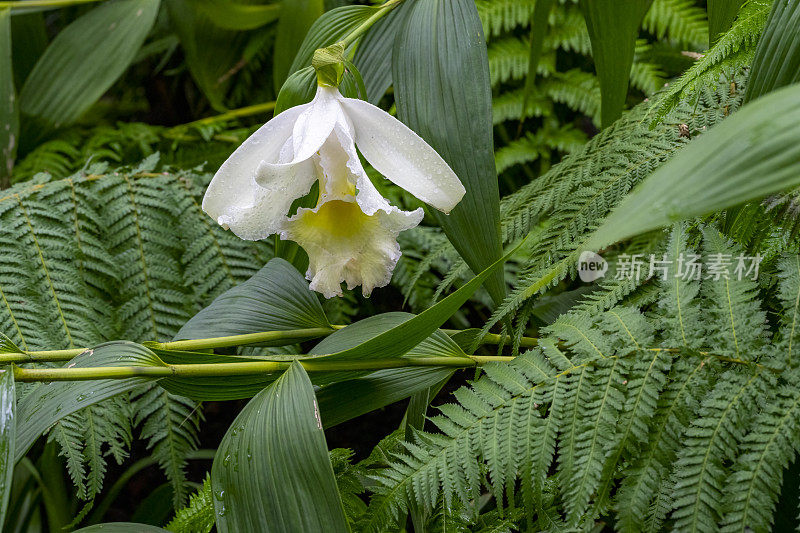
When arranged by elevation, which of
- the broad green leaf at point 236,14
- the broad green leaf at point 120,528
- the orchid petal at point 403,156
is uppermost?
the broad green leaf at point 236,14

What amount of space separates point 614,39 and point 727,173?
67 cm

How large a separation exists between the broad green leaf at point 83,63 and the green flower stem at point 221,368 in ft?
3.35

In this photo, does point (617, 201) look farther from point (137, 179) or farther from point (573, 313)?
point (137, 179)

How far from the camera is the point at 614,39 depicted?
0.97 m

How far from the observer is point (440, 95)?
2.59 ft

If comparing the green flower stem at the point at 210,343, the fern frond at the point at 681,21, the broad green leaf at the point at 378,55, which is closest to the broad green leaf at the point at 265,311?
the green flower stem at the point at 210,343

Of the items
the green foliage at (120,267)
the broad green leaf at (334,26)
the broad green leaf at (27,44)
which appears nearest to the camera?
the broad green leaf at (334,26)

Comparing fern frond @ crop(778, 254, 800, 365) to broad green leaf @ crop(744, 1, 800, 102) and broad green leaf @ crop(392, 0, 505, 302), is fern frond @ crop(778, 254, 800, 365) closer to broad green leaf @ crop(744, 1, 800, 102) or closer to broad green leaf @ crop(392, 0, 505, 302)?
broad green leaf @ crop(744, 1, 800, 102)

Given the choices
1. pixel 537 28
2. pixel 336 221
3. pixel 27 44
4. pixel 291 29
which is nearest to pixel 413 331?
pixel 336 221

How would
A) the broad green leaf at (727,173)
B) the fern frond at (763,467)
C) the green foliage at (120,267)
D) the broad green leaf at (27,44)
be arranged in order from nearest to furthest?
the broad green leaf at (727,173) → the fern frond at (763,467) → the green foliage at (120,267) → the broad green leaf at (27,44)

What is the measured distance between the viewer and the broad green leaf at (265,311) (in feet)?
2.72

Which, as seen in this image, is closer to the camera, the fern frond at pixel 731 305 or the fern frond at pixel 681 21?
the fern frond at pixel 731 305

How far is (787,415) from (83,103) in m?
1.55

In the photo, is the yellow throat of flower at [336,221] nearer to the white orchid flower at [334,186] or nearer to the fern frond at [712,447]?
the white orchid flower at [334,186]
